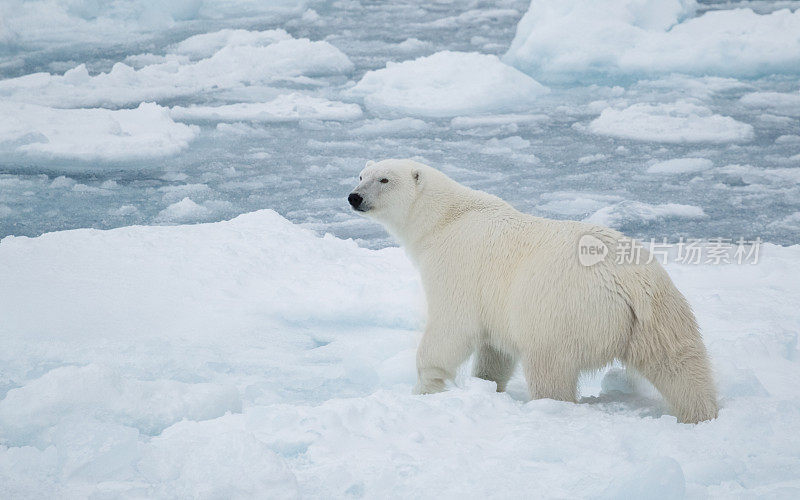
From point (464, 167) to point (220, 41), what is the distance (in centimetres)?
663

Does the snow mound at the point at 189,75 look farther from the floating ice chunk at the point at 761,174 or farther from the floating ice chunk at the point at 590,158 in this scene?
the floating ice chunk at the point at 761,174

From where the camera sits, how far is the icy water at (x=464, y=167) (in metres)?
7.15

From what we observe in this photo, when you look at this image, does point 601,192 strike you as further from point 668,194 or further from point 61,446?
point 61,446

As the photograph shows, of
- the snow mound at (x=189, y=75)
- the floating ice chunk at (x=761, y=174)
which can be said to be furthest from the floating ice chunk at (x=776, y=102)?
the snow mound at (x=189, y=75)

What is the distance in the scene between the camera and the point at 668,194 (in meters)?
7.60

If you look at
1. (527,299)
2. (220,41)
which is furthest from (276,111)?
(527,299)

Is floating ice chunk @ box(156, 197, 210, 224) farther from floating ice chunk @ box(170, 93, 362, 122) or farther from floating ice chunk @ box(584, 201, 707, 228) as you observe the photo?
floating ice chunk @ box(584, 201, 707, 228)

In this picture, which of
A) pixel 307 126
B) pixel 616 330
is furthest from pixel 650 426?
pixel 307 126

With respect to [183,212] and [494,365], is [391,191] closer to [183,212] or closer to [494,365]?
[494,365]

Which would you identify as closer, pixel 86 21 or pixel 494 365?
pixel 494 365

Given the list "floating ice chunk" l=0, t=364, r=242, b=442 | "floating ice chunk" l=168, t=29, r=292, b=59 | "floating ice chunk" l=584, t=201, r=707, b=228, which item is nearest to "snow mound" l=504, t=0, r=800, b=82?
"floating ice chunk" l=168, t=29, r=292, b=59

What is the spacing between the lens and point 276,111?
10367 mm

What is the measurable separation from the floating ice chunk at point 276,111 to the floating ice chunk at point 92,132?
78cm

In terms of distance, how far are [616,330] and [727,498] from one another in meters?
0.69
